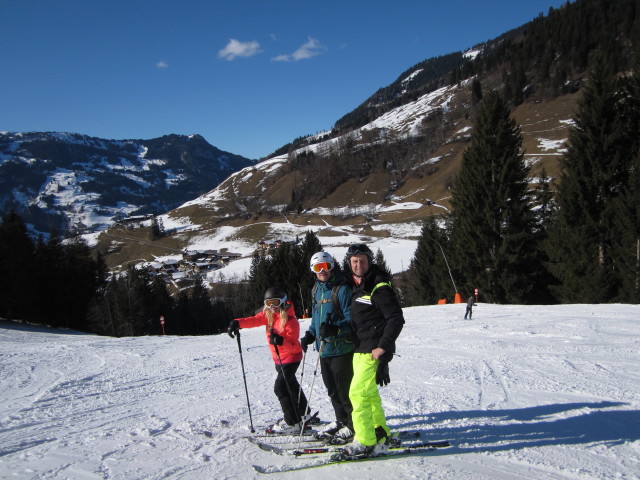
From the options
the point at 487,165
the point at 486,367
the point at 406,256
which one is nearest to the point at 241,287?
the point at 406,256

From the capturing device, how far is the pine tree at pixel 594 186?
2122 cm

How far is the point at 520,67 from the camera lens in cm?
13162

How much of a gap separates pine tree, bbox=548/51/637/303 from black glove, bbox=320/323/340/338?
74.4ft

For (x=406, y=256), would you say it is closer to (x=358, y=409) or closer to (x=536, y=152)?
→ (x=536, y=152)

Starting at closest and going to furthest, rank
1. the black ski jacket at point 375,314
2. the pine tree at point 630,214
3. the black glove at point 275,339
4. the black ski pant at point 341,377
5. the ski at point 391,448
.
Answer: the black ski jacket at point 375,314
the ski at point 391,448
the black ski pant at point 341,377
the black glove at point 275,339
the pine tree at point 630,214

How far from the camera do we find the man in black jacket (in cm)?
391

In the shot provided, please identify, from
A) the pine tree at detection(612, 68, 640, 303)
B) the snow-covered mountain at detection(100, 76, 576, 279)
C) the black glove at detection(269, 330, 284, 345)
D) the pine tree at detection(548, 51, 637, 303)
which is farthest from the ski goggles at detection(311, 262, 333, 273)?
the snow-covered mountain at detection(100, 76, 576, 279)

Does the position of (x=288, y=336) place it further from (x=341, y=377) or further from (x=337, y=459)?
(x=337, y=459)

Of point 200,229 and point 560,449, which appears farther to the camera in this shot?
point 200,229

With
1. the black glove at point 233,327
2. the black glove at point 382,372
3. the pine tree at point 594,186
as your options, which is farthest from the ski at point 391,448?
the pine tree at point 594,186

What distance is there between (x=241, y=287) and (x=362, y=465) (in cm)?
7073

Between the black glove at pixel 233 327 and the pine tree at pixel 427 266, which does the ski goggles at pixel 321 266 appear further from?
the pine tree at pixel 427 266

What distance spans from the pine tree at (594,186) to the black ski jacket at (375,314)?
22.5 meters

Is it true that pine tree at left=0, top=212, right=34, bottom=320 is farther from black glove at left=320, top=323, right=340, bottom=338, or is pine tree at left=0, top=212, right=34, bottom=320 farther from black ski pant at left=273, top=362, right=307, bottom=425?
black glove at left=320, top=323, right=340, bottom=338
